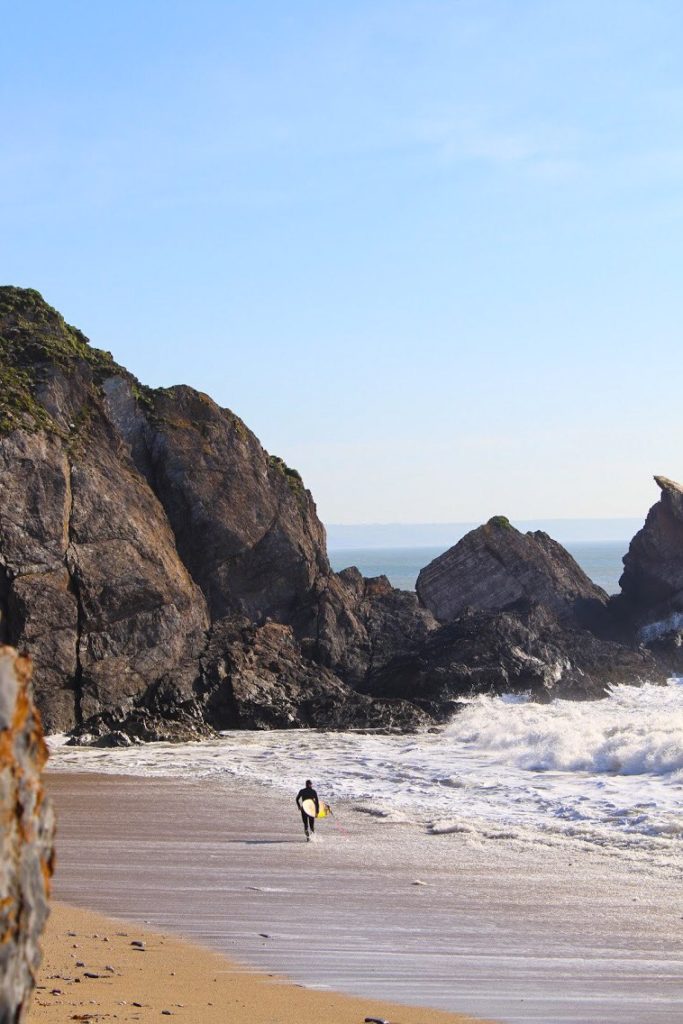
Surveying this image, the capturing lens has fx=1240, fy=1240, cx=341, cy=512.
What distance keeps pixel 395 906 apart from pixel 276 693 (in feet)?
61.4

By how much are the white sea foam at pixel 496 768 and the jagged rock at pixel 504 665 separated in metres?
1.45

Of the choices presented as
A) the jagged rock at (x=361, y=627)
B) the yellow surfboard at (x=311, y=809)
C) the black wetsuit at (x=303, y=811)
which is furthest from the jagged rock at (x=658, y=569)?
the black wetsuit at (x=303, y=811)

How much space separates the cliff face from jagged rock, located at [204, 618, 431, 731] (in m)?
0.17

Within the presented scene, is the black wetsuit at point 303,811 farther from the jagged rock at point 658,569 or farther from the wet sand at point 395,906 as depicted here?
the jagged rock at point 658,569

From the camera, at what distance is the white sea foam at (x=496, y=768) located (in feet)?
57.9

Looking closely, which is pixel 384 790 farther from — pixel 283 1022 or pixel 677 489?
pixel 677 489

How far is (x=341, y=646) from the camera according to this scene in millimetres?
36594

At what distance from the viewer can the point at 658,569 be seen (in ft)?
146

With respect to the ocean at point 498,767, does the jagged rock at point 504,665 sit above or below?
above

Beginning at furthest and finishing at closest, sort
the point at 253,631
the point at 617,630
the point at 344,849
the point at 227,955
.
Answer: the point at 617,630 → the point at 253,631 → the point at 344,849 → the point at 227,955

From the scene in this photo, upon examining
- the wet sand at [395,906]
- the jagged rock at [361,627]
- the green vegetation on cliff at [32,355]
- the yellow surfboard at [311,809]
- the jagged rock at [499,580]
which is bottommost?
the wet sand at [395,906]

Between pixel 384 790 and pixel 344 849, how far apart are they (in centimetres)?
519

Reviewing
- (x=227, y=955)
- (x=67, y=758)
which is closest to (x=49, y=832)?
(x=227, y=955)

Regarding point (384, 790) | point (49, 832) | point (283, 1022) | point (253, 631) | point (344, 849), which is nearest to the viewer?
point (49, 832)
